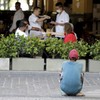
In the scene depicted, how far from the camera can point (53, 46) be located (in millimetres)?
14375

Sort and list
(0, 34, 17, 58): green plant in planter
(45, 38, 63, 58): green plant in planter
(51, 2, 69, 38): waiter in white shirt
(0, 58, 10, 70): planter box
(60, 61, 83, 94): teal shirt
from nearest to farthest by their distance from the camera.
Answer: (60, 61, 83, 94): teal shirt, (0, 58, 10, 70): planter box, (0, 34, 17, 58): green plant in planter, (45, 38, 63, 58): green plant in planter, (51, 2, 69, 38): waiter in white shirt

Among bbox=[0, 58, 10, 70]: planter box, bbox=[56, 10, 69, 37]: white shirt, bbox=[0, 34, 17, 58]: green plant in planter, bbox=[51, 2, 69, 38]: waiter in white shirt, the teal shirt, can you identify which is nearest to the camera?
the teal shirt

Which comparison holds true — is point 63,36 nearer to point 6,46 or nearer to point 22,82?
point 6,46

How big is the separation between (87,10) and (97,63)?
9.20m

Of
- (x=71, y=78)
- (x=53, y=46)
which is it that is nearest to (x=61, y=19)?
(x=53, y=46)

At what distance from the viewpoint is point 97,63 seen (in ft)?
46.8

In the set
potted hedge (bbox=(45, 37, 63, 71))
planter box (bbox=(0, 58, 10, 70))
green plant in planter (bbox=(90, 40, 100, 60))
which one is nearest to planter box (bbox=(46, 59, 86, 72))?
potted hedge (bbox=(45, 37, 63, 71))

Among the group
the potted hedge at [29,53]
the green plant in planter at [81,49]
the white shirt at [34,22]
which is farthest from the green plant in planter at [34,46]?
the white shirt at [34,22]

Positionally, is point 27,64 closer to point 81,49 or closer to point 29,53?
point 29,53

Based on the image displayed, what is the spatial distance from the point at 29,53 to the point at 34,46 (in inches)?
9.4

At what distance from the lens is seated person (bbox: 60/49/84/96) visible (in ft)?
34.6

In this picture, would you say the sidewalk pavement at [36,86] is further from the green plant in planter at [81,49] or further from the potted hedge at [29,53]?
the green plant in planter at [81,49]

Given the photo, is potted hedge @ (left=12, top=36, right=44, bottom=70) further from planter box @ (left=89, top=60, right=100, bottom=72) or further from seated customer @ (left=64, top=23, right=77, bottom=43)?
planter box @ (left=89, top=60, right=100, bottom=72)

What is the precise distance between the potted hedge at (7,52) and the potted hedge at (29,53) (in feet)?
0.45
